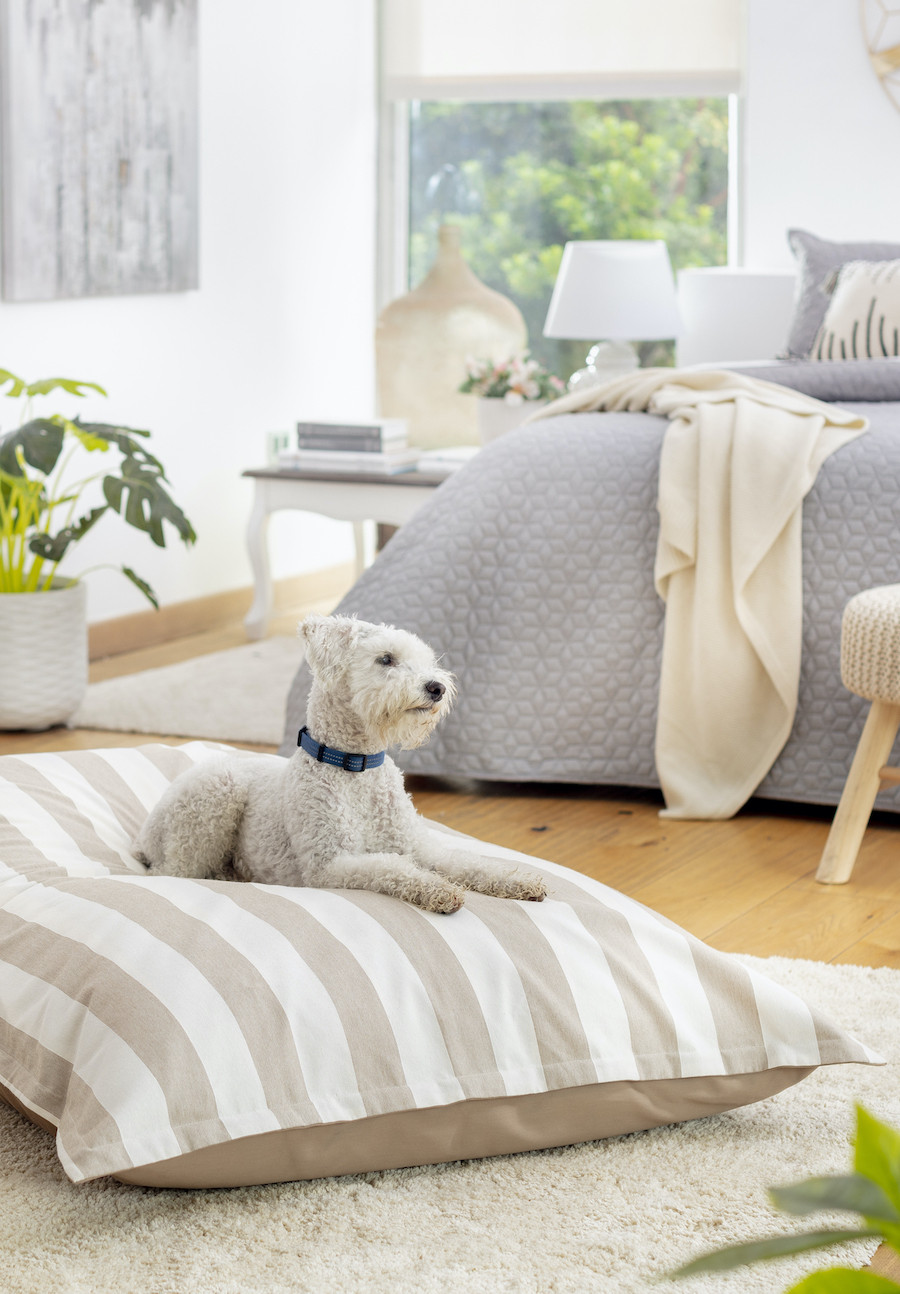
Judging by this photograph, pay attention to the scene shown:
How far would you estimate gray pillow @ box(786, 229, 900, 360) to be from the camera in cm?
400

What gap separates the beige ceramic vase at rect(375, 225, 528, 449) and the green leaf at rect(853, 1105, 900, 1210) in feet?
14.5

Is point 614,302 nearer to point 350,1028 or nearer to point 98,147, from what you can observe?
point 98,147

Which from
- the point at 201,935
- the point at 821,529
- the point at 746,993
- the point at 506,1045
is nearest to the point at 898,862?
the point at 821,529

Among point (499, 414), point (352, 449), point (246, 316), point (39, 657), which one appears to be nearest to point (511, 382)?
point (499, 414)

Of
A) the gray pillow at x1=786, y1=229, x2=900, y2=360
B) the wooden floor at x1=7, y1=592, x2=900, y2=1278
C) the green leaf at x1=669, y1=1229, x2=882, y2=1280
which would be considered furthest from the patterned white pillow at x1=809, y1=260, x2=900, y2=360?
the green leaf at x1=669, y1=1229, x2=882, y2=1280

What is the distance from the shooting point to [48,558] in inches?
131

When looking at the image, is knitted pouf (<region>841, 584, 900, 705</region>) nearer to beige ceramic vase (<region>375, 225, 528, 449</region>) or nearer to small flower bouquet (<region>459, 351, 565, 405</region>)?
small flower bouquet (<region>459, 351, 565, 405</region>)

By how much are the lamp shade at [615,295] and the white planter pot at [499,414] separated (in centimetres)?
37

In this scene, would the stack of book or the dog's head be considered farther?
the stack of book

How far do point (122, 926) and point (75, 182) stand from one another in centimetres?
291

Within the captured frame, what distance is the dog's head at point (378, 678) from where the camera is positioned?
5.05 feet

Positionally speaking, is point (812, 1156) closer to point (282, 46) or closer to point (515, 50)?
point (282, 46)

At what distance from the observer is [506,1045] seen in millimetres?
Answer: 1430

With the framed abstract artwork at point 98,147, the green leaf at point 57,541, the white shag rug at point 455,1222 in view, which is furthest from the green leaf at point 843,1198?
the framed abstract artwork at point 98,147
